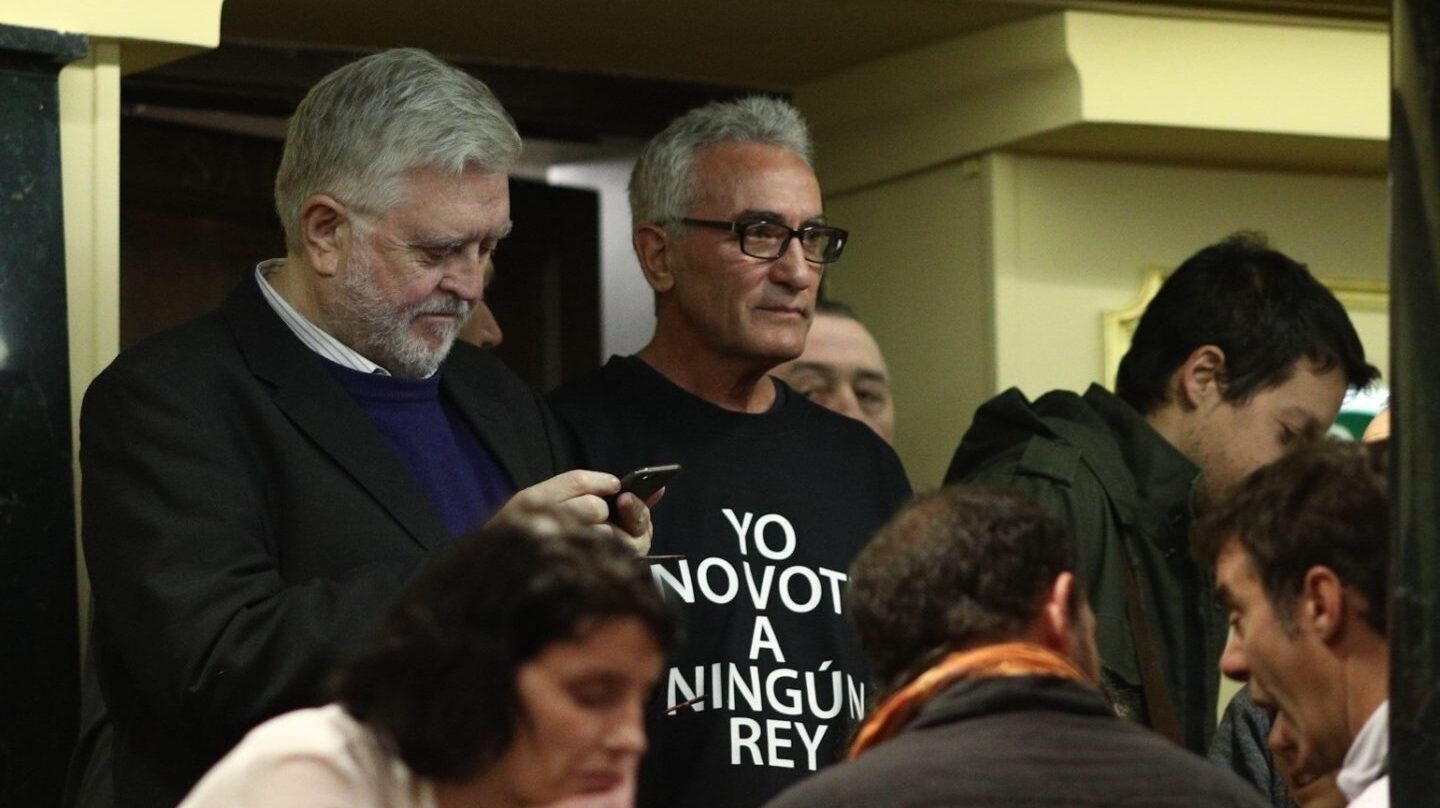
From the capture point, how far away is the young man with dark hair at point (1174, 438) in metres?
5.46

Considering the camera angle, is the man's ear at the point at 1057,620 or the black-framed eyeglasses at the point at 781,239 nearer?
the man's ear at the point at 1057,620

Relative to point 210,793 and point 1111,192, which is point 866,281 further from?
point 210,793

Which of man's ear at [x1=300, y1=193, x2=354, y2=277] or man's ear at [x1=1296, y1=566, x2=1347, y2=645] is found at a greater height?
man's ear at [x1=300, y1=193, x2=354, y2=277]

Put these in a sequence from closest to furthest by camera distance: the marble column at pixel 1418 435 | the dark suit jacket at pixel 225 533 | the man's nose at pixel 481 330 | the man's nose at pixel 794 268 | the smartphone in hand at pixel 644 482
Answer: the marble column at pixel 1418 435 < the dark suit jacket at pixel 225 533 < the smartphone in hand at pixel 644 482 < the man's nose at pixel 794 268 < the man's nose at pixel 481 330

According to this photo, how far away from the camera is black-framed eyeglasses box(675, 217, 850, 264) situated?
5230 millimetres

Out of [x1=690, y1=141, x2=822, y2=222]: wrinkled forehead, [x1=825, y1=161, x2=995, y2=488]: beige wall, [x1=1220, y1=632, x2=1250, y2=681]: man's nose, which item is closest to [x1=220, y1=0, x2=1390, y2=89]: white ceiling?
[x1=825, y1=161, x2=995, y2=488]: beige wall

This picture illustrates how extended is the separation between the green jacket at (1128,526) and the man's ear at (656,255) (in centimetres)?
78

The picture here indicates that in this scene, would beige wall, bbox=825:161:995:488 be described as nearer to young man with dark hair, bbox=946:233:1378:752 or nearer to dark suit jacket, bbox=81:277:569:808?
young man with dark hair, bbox=946:233:1378:752

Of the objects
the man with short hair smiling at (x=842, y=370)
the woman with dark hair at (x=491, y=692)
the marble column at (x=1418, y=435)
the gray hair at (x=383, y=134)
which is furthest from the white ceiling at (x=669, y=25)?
the woman with dark hair at (x=491, y=692)

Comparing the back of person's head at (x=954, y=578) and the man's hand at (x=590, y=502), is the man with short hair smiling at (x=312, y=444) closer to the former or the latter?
the man's hand at (x=590, y=502)

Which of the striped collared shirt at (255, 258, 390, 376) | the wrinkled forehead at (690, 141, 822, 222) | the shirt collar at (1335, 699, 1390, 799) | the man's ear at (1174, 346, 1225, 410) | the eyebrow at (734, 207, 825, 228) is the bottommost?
the shirt collar at (1335, 699, 1390, 799)

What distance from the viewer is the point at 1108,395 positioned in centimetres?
583

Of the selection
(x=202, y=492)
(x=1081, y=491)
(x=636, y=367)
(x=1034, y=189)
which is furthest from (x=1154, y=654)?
(x=202, y=492)

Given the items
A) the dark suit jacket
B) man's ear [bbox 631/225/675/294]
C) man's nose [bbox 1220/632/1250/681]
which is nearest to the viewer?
man's nose [bbox 1220/632/1250/681]
